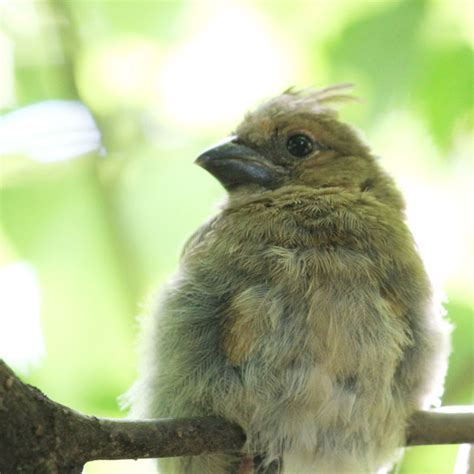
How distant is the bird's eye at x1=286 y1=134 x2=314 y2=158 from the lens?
5312mm

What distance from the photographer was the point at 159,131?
20.9 feet

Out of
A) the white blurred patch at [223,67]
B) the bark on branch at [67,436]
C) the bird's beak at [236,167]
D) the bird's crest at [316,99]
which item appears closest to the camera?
the bark on branch at [67,436]

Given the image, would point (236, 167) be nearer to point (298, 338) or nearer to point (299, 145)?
point (299, 145)

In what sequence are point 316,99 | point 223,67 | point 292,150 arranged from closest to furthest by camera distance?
point 292,150 → point 316,99 → point 223,67

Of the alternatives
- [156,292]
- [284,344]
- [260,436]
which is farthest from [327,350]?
[156,292]

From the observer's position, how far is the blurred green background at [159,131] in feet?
18.4

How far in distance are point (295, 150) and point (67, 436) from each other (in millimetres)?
2476

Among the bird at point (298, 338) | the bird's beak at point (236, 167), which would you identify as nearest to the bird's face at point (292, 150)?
the bird's beak at point (236, 167)

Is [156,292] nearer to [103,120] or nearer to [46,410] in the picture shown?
[46,410]

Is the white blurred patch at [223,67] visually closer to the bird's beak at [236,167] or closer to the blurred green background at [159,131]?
the blurred green background at [159,131]

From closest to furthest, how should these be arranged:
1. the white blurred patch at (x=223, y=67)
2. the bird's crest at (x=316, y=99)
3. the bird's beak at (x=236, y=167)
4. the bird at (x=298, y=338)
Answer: the bird at (x=298, y=338), the bird's beak at (x=236, y=167), the bird's crest at (x=316, y=99), the white blurred patch at (x=223, y=67)

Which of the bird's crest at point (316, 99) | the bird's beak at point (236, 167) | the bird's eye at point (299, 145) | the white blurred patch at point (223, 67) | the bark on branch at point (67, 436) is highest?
the white blurred patch at point (223, 67)

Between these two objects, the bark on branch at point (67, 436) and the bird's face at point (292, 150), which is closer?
the bark on branch at point (67, 436)

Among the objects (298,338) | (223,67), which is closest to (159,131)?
(223,67)
